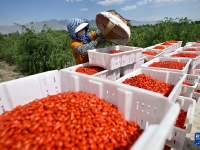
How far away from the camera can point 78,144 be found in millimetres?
1020

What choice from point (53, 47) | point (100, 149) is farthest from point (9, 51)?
point (100, 149)

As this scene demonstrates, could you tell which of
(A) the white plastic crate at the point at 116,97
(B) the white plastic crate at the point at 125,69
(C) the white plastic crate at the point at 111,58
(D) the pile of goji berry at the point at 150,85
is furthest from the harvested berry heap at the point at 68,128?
(B) the white plastic crate at the point at 125,69

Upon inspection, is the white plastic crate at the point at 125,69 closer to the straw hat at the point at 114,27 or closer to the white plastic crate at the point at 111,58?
the white plastic crate at the point at 111,58

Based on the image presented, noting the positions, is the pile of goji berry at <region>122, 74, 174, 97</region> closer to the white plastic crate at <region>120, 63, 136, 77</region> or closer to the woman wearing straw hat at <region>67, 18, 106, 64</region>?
the white plastic crate at <region>120, 63, 136, 77</region>

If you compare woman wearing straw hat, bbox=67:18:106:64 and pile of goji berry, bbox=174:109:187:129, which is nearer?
pile of goji berry, bbox=174:109:187:129

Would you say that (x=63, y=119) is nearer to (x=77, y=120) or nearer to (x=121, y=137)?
(x=77, y=120)

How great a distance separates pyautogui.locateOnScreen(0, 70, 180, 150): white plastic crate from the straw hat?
1.31 metres

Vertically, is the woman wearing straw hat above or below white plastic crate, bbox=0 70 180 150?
above

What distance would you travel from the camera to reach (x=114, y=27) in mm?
2625

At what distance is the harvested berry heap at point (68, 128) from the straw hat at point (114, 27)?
163cm

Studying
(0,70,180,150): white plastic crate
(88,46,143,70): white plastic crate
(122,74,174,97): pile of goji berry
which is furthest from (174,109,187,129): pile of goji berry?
(88,46,143,70): white plastic crate

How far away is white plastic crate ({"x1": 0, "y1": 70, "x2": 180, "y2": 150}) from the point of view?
775 mm

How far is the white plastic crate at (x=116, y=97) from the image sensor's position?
77cm

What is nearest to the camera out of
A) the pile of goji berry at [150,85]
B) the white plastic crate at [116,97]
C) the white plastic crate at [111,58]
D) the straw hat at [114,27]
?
the white plastic crate at [116,97]
